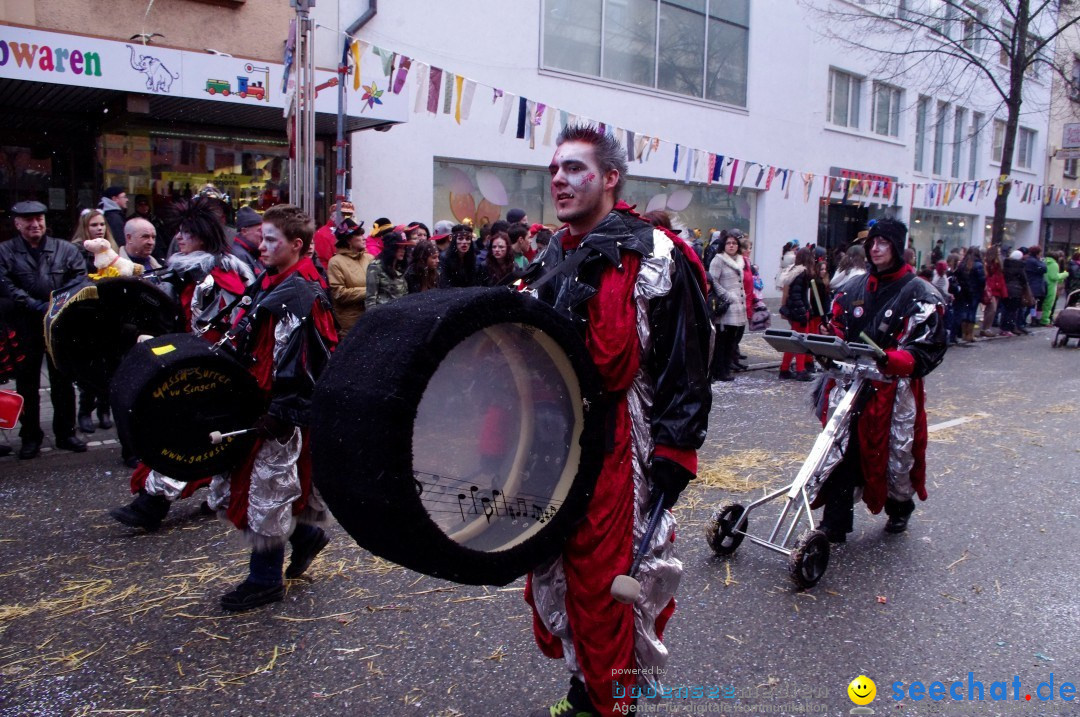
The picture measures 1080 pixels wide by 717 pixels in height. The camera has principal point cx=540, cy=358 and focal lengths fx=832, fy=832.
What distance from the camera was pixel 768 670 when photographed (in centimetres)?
332

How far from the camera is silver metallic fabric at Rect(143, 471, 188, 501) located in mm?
4645

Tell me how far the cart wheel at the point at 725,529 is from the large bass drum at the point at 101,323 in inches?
134

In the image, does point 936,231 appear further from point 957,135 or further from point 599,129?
point 599,129

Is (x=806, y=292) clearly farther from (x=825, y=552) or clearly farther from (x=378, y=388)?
(x=378, y=388)

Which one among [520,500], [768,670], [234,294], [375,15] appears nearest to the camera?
[520,500]

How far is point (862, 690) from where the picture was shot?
3.19 m

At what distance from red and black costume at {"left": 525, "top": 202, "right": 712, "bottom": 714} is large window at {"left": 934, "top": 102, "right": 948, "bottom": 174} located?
86.9ft

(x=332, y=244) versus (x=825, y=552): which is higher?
(x=332, y=244)

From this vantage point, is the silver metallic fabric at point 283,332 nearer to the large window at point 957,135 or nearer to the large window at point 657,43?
the large window at point 657,43

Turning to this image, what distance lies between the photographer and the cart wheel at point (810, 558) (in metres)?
4.02

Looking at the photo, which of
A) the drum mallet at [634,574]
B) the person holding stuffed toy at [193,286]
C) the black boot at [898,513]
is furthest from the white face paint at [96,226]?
the black boot at [898,513]

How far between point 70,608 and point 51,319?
1.87 m

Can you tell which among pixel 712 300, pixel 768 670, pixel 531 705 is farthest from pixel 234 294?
pixel 712 300

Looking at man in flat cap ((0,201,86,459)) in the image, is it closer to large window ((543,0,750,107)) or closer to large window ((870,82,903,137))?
A: large window ((543,0,750,107))
